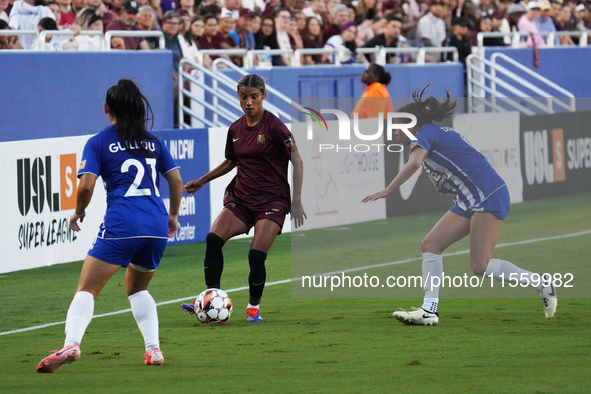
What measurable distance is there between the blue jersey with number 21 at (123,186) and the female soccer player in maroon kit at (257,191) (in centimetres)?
200

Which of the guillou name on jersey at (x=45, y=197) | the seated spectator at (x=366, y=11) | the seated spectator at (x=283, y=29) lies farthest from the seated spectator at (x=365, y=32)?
the guillou name on jersey at (x=45, y=197)

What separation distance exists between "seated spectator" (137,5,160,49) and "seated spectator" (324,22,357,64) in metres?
4.32

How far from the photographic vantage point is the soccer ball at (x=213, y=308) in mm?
8438

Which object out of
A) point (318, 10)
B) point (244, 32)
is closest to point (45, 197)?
point (244, 32)

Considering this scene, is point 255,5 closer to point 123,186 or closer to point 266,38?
point 266,38

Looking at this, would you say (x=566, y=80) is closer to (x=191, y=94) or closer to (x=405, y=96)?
(x=405, y=96)

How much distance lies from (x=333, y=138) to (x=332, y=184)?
930mm

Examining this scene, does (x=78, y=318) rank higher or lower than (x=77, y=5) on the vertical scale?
lower

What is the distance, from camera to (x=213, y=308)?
332 inches

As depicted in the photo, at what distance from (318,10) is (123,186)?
14960 millimetres

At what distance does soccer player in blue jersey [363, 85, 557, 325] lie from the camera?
8188mm

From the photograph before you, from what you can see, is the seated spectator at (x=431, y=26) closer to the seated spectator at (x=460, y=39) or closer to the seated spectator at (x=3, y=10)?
the seated spectator at (x=460, y=39)

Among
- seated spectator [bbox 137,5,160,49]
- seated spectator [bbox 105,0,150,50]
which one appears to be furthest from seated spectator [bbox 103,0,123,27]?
seated spectator [bbox 137,5,160,49]

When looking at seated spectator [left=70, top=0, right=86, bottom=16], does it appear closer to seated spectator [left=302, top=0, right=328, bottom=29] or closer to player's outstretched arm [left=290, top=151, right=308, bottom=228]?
seated spectator [left=302, top=0, right=328, bottom=29]
